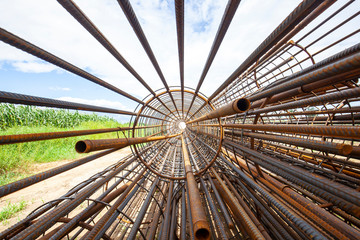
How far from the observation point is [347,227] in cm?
87

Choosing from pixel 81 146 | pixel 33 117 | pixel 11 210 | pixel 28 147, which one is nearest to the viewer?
pixel 81 146

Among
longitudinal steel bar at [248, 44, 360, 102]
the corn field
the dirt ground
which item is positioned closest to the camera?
longitudinal steel bar at [248, 44, 360, 102]

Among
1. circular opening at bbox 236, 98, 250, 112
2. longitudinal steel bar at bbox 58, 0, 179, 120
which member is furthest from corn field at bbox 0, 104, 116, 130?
circular opening at bbox 236, 98, 250, 112


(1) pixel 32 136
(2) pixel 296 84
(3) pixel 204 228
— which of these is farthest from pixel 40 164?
(2) pixel 296 84

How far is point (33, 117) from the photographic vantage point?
455 inches

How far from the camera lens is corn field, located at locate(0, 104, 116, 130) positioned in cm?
1005

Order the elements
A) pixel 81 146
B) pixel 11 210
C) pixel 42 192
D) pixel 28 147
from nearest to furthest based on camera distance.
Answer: pixel 81 146 < pixel 11 210 < pixel 42 192 < pixel 28 147

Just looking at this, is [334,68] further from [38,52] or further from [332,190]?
[38,52]

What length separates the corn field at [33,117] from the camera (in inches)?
396

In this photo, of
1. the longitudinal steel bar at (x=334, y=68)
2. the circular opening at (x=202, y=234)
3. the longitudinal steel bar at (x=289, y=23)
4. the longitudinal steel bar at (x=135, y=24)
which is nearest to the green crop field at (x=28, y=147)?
the longitudinal steel bar at (x=135, y=24)

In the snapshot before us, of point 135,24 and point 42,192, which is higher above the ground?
point 135,24

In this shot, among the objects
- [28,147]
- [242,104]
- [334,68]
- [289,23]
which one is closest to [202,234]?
[242,104]

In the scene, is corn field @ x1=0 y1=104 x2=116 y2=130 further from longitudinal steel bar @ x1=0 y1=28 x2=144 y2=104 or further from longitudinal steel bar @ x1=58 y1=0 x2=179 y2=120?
longitudinal steel bar @ x1=58 y1=0 x2=179 y2=120

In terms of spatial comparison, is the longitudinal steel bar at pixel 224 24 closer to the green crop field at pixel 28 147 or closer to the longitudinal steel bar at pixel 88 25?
the longitudinal steel bar at pixel 88 25
